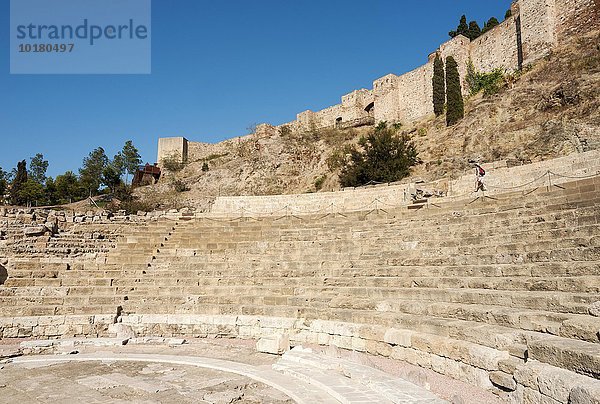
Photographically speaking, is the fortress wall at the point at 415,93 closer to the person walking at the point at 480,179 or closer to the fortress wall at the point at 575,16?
the fortress wall at the point at 575,16

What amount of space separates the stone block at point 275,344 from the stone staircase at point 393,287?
66 cm

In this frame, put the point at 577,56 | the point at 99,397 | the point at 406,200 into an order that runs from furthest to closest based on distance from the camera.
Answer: the point at 577,56
the point at 406,200
the point at 99,397

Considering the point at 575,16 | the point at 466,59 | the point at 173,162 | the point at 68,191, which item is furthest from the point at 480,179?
the point at 68,191

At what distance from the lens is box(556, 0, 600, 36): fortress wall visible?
71.9ft

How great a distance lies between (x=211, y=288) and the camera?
9.97 metres

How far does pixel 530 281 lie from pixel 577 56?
20.2 meters

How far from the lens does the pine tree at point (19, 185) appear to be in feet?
121

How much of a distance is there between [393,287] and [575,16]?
75.2 ft

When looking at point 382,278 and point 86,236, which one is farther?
point 86,236

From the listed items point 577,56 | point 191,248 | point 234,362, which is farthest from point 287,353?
point 577,56

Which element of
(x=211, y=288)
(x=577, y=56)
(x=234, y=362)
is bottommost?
(x=234, y=362)

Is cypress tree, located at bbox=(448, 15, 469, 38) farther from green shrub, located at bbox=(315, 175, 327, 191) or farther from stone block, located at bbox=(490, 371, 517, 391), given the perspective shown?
stone block, located at bbox=(490, 371, 517, 391)

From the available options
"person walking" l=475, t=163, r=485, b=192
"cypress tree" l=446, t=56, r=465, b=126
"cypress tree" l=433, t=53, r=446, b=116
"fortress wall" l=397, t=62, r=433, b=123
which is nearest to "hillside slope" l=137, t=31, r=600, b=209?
"cypress tree" l=446, t=56, r=465, b=126

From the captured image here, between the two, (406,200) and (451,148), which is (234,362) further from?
(451,148)
